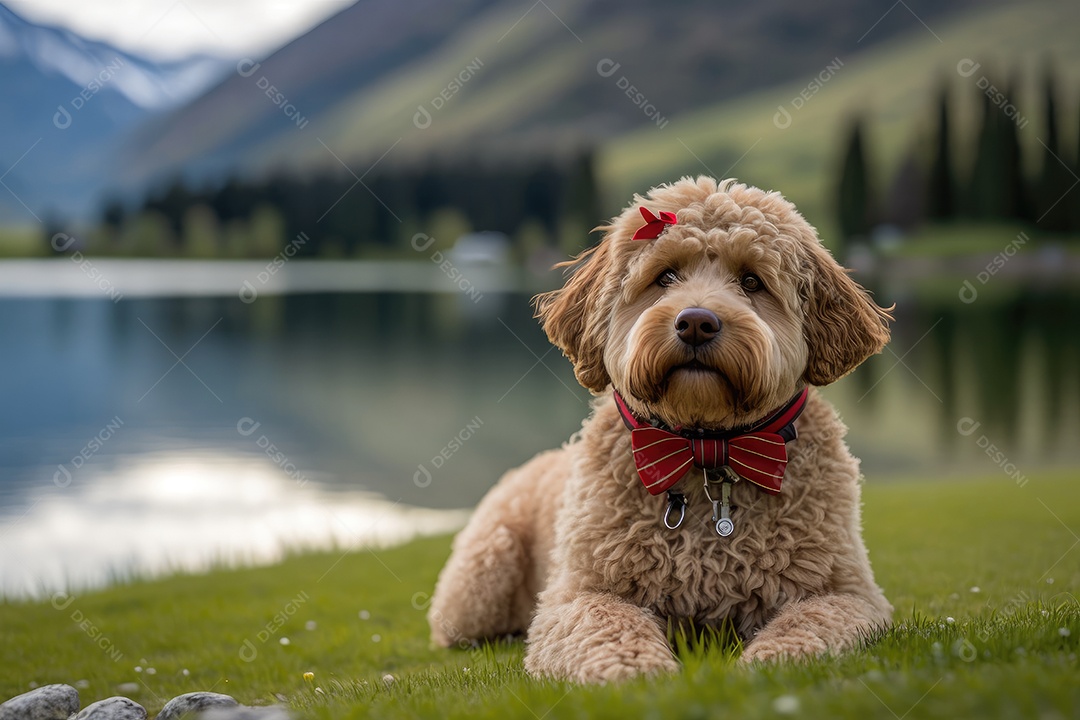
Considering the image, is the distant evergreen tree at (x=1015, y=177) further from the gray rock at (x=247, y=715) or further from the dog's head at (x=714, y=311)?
the gray rock at (x=247, y=715)

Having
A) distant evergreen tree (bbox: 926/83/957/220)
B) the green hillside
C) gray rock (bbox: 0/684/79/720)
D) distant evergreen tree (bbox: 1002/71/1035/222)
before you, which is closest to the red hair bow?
gray rock (bbox: 0/684/79/720)

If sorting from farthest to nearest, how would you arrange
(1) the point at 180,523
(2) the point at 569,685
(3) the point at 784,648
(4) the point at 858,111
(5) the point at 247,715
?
(4) the point at 858,111
(1) the point at 180,523
(3) the point at 784,648
(2) the point at 569,685
(5) the point at 247,715

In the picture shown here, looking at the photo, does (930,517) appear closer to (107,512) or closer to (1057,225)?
(107,512)

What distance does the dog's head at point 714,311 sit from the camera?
4.29 metres

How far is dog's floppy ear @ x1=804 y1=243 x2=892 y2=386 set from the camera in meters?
4.89

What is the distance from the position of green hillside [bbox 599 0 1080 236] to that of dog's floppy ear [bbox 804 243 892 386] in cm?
8797

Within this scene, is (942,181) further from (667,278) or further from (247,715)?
(247,715)

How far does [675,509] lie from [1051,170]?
212ft

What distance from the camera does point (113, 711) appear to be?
493 cm

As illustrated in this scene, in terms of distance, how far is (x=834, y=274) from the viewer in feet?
16.2

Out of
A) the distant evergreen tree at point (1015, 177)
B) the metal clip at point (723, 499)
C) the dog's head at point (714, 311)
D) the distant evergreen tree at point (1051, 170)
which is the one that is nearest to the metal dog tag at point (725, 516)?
the metal clip at point (723, 499)

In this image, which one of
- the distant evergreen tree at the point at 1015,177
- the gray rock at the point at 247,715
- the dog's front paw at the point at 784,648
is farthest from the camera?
the distant evergreen tree at the point at 1015,177

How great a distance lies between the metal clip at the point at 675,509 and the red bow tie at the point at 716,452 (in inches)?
3.2

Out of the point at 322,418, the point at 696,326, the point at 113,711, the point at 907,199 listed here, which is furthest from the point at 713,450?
the point at 907,199
